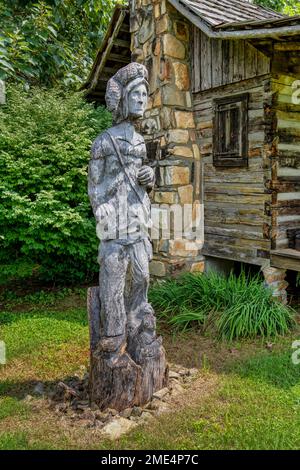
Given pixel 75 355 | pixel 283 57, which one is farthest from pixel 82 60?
pixel 75 355

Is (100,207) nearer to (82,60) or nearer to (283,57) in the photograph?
(283,57)

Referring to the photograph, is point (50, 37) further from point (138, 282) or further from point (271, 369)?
point (271, 369)

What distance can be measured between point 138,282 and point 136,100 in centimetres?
154

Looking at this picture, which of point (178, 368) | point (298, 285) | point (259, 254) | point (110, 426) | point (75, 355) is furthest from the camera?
point (298, 285)

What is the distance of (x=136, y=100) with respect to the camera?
3.62 meters

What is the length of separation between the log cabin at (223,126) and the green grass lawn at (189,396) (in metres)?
1.53

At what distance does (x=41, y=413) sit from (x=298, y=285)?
4775mm

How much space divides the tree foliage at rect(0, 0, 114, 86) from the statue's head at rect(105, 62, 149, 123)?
156 inches

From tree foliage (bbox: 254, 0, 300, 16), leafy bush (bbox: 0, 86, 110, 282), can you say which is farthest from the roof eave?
tree foliage (bbox: 254, 0, 300, 16)

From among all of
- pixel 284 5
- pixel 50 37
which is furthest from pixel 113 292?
pixel 284 5

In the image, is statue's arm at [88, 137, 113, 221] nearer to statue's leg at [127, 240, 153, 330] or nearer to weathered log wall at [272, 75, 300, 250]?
statue's leg at [127, 240, 153, 330]

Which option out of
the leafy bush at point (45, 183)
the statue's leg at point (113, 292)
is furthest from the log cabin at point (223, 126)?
the statue's leg at point (113, 292)

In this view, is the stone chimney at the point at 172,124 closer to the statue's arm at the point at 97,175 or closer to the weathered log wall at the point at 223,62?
the weathered log wall at the point at 223,62

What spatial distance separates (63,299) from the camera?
23.6 feet
